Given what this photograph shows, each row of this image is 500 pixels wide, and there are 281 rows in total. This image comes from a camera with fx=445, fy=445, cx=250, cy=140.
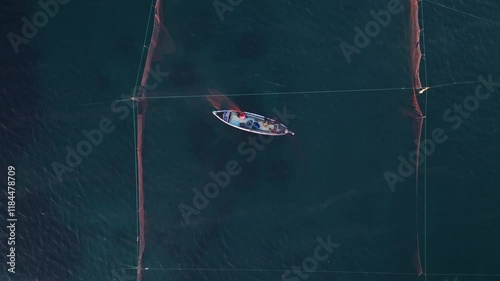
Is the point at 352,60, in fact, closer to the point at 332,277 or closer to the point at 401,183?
the point at 401,183

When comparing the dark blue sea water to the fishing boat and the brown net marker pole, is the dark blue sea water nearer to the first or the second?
the brown net marker pole

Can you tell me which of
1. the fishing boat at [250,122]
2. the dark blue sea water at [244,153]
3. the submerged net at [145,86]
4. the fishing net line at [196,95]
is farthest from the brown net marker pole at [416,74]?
the submerged net at [145,86]

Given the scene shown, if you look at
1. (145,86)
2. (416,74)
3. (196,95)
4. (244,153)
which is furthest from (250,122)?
(416,74)

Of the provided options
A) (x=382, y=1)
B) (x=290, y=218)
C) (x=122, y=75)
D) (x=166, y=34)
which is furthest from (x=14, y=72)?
(x=382, y=1)

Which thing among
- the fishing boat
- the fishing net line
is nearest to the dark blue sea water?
the fishing net line

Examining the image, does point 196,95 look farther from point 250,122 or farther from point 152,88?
point 250,122

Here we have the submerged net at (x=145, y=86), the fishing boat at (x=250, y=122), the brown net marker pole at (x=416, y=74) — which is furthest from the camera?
the brown net marker pole at (x=416, y=74)

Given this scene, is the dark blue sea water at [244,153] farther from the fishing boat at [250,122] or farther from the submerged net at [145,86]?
the fishing boat at [250,122]
